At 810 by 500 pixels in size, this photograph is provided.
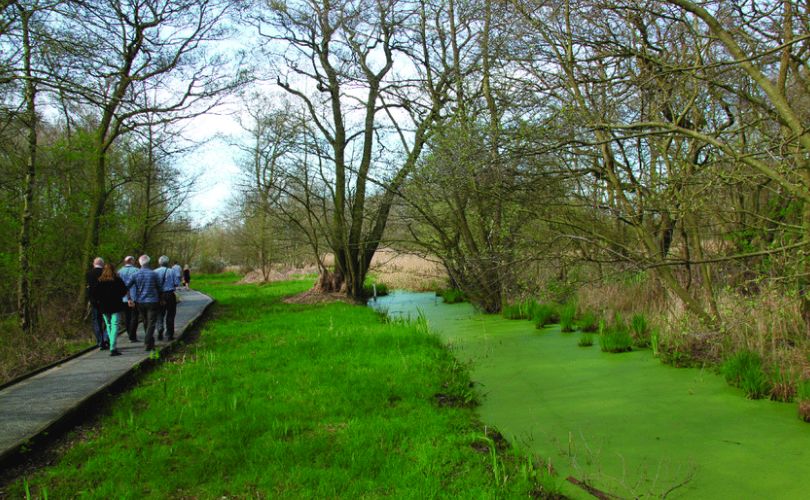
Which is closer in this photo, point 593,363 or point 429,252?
point 593,363

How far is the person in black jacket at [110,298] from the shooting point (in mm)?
9172

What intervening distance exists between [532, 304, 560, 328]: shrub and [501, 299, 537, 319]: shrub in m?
0.36

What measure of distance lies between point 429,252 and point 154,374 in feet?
27.8

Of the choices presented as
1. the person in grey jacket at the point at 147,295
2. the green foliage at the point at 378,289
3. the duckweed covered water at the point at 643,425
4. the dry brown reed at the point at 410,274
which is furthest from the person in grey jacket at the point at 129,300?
the green foliage at the point at 378,289

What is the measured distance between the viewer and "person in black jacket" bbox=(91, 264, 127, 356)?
9.17 metres

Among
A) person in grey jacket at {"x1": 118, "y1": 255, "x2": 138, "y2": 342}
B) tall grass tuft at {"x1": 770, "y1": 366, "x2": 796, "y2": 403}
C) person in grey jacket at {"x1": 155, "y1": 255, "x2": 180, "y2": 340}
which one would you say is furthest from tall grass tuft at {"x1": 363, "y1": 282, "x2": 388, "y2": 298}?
tall grass tuft at {"x1": 770, "y1": 366, "x2": 796, "y2": 403}

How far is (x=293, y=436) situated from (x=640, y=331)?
236 inches

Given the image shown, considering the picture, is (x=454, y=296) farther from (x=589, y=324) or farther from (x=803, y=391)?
(x=803, y=391)

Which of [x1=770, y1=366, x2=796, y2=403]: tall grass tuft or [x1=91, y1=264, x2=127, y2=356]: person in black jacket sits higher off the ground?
[x1=91, y1=264, x2=127, y2=356]: person in black jacket

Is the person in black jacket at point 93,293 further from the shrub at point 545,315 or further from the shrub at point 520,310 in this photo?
the shrub at point 520,310

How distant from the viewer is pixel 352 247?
18672 millimetres

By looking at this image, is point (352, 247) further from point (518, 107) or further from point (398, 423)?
point (398, 423)

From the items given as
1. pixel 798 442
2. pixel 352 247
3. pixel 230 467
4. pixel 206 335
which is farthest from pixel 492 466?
pixel 352 247

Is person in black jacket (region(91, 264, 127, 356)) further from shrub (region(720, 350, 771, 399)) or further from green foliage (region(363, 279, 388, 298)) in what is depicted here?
green foliage (region(363, 279, 388, 298))
